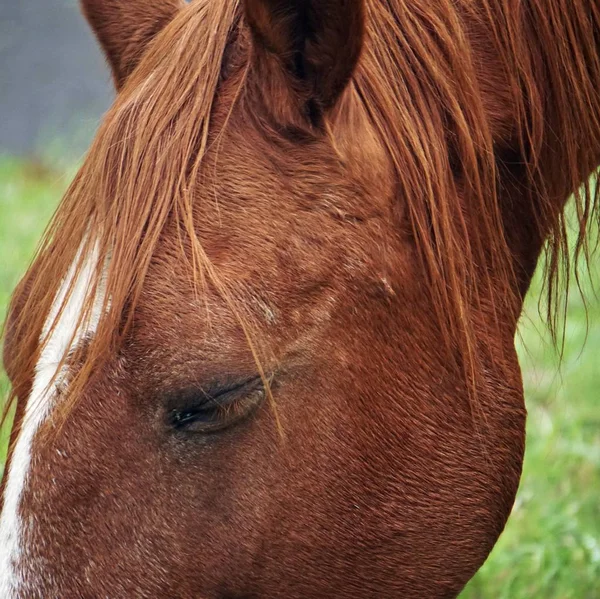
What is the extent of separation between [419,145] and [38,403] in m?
0.68

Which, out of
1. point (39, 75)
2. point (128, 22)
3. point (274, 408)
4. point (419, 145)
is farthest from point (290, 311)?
point (39, 75)

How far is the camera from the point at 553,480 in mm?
2852

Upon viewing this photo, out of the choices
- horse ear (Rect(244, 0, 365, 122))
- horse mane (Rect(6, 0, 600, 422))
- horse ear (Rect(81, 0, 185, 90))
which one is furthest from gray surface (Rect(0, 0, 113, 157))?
horse ear (Rect(244, 0, 365, 122))

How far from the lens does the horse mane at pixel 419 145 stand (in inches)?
49.4

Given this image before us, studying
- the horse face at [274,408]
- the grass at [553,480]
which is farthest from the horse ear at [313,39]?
the grass at [553,480]

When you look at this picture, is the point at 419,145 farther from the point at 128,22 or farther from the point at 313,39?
the point at 128,22

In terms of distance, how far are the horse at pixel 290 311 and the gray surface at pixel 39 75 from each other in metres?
4.98

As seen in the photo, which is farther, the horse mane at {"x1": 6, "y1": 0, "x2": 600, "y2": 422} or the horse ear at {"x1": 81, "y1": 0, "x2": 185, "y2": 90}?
the horse ear at {"x1": 81, "y1": 0, "x2": 185, "y2": 90}

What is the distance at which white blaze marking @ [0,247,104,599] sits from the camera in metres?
1.16

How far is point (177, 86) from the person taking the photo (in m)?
1.33

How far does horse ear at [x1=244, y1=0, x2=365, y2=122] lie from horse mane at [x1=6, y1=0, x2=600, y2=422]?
0.22 ft

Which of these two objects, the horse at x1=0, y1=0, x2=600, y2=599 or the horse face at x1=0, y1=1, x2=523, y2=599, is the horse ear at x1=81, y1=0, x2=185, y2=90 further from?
the horse face at x1=0, y1=1, x2=523, y2=599

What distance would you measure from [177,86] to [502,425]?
741 mm

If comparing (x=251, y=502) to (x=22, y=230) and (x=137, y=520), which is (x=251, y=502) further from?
(x=22, y=230)
